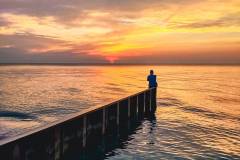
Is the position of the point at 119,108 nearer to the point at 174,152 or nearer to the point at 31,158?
the point at 174,152

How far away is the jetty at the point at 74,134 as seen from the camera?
31.1 feet

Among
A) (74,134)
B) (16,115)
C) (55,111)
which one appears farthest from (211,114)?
(74,134)

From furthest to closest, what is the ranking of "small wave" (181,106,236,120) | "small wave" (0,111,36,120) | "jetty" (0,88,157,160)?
1. "small wave" (181,106,236,120)
2. "small wave" (0,111,36,120)
3. "jetty" (0,88,157,160)

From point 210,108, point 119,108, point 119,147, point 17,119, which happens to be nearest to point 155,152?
point 119,147

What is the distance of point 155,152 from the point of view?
14.3m

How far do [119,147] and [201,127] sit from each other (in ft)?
24.0

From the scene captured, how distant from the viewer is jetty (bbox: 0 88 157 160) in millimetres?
9484

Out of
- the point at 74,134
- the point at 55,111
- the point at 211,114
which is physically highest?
the point at 74,134

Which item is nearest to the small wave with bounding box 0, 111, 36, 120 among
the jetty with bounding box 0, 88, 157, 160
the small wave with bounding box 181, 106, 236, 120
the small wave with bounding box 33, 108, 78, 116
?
the small wave with bounding box 33, 108, 78, 116

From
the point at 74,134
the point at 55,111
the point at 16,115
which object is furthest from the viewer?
the point at 55,111

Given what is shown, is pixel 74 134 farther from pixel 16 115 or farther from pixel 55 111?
pixel 55 111

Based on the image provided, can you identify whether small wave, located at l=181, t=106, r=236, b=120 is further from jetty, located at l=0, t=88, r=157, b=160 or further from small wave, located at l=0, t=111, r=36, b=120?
small wave, located at l=0, t=111, r=36, b=120

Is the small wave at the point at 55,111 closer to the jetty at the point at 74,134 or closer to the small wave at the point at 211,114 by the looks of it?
the jetty at the point at 74,134

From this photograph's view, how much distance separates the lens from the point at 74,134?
42.0 ft
